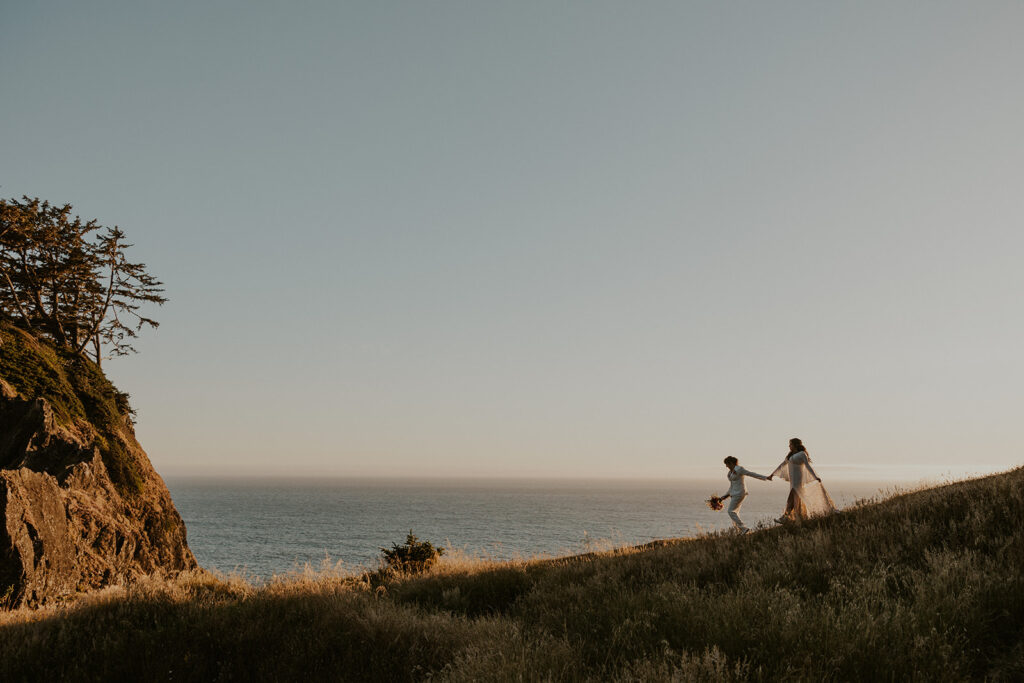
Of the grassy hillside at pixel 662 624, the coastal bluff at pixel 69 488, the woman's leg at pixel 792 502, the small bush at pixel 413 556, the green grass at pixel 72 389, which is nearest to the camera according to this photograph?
the grassy hillside at pixel 662 624

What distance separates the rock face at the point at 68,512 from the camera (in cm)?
1572

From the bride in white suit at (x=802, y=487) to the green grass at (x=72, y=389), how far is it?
2529 cm

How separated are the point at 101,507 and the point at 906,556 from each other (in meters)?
26.2

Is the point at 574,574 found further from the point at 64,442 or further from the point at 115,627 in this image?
the point at 64,442

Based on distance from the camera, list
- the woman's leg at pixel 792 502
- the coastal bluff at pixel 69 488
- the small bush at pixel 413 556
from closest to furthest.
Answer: the woman's leg at pixel 792 502, the coastal bluff at pixel 69 488, the small bush at pixel 413 556

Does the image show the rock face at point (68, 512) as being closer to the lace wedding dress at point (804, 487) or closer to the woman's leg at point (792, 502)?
the woman's leg at point (792, 502)

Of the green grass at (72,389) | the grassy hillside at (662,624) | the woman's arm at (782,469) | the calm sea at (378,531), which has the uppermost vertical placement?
the green grass at (72,389)

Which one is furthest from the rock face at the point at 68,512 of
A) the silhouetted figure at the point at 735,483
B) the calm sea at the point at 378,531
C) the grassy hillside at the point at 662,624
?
the calm sea at the point at 378,531

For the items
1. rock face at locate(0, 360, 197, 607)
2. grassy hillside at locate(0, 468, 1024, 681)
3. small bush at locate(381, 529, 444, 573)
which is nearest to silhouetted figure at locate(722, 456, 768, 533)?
grassy hillside at locate(0, 468, 1024, 681)

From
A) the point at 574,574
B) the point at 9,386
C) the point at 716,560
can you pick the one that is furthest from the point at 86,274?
the point at 716,560

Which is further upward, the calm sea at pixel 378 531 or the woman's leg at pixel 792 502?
the woman's leg at pixel 792 502

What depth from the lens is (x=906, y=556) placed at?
23.5 feet

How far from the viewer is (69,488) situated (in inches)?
799

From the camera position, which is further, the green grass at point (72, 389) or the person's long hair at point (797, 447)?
the green grass at point (72, 389)
